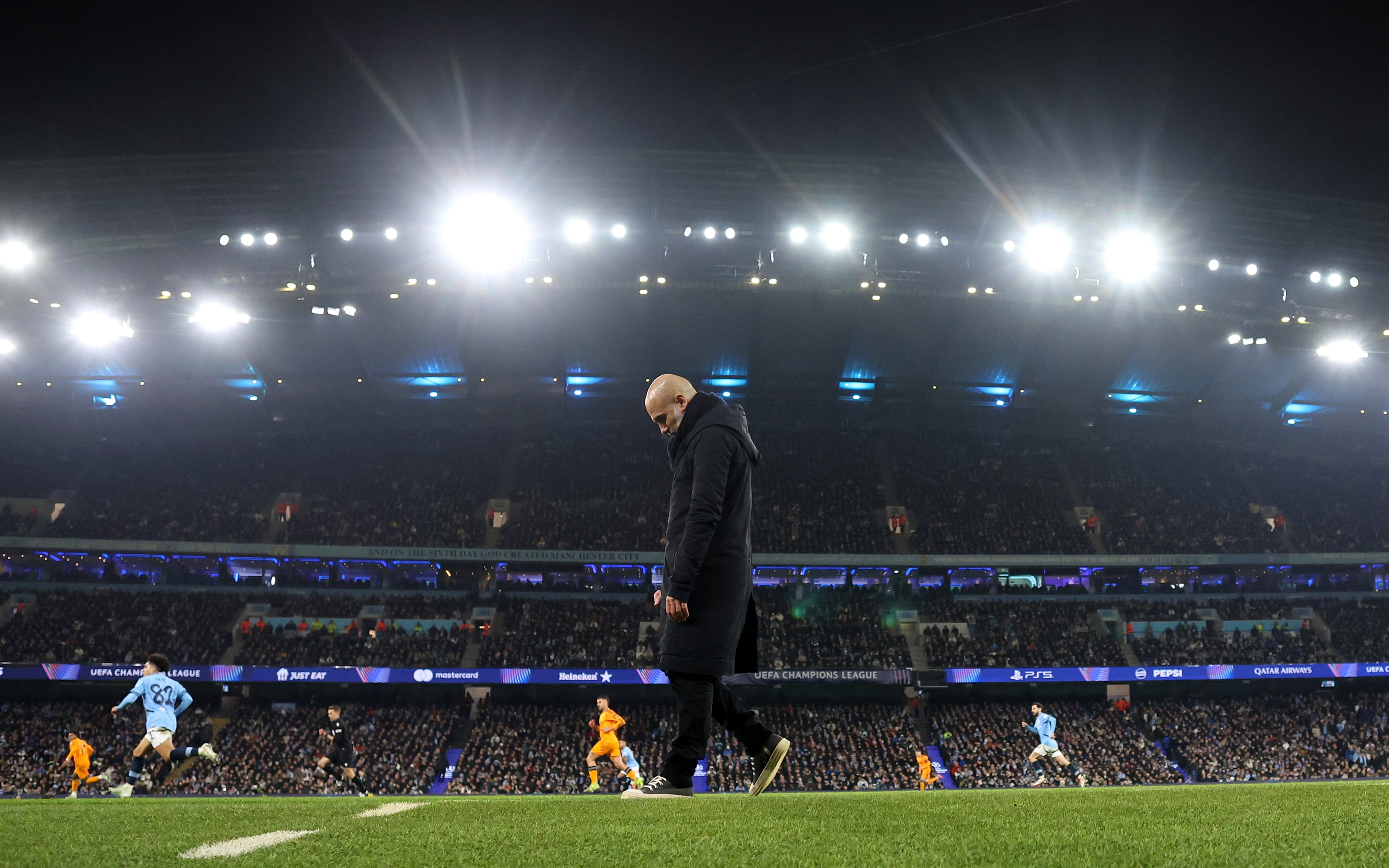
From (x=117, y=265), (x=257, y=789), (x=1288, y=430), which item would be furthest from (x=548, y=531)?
(x=1288, y=430)

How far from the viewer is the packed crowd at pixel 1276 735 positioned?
30.0 m

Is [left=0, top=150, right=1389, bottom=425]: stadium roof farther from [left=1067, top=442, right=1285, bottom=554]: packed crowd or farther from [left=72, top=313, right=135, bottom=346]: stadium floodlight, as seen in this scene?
[left=1067, top=442, right=1285, bottom=554]: packed crowd

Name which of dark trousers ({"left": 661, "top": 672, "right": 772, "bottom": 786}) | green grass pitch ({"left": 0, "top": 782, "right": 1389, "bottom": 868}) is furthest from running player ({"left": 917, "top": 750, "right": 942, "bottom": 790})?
dark trousers ({"left": 661, "top": 672, "right": 772, "bottom": 786})

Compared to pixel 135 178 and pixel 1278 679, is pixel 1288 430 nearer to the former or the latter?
pixel 1278 679

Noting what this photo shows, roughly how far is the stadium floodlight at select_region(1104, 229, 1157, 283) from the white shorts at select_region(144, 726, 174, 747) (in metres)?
30.9

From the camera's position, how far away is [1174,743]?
32125 millimetres

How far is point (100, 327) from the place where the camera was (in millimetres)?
32750

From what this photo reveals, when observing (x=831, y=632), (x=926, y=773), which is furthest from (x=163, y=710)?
(x=831, y=632)

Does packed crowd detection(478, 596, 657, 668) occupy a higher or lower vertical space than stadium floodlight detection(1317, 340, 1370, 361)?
lower

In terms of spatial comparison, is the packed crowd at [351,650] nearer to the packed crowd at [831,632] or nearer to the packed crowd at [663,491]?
the packed crowd at [663,491]

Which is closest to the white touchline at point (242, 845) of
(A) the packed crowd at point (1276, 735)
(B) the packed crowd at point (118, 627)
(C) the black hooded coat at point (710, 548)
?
(C) the black hooded coat at point (710, 548)

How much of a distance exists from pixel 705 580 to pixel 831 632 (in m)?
33.5

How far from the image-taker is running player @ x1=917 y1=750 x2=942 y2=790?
88.8 feet

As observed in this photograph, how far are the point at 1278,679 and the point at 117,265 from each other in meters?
51.3
